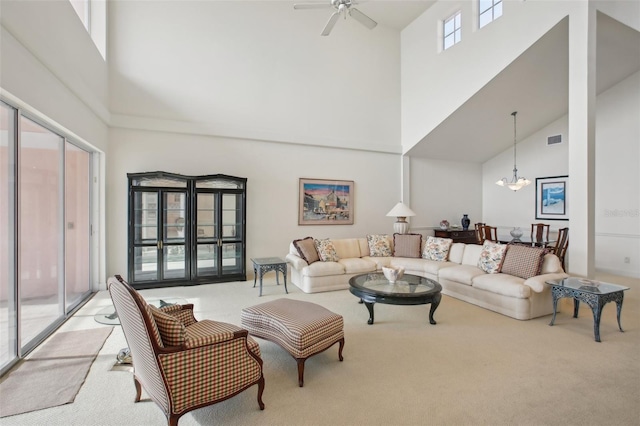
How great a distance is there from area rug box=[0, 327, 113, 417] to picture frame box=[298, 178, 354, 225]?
429 cm

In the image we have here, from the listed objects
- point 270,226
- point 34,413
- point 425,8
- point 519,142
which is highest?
point 425,8

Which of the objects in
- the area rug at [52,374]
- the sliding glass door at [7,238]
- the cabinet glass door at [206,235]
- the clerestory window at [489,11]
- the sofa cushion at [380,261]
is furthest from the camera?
the clerestory window at [489,11]

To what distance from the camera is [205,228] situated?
18.8 feet

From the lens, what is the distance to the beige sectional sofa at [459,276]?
402 cm

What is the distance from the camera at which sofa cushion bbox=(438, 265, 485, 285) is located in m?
4.69

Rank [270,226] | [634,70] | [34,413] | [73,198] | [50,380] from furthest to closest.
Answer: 1. [270,226]
2. [634,70]
3. [73,198]
4. [50,380]
5. [34,413]

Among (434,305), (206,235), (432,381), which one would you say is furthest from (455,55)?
(432,381)

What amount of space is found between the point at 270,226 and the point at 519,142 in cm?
674

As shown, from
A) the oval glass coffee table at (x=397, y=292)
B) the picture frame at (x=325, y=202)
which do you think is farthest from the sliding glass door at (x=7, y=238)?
the picture frame at (x=325, y=202)

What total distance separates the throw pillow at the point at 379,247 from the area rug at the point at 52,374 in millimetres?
4444

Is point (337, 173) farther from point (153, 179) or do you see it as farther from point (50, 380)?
point (50, 380)

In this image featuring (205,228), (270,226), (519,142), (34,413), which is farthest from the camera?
(519,142)

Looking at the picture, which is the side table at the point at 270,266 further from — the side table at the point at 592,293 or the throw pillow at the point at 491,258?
the side table at the point at 592,293

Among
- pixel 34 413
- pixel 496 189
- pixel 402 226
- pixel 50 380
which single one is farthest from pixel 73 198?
pixel 496 189
